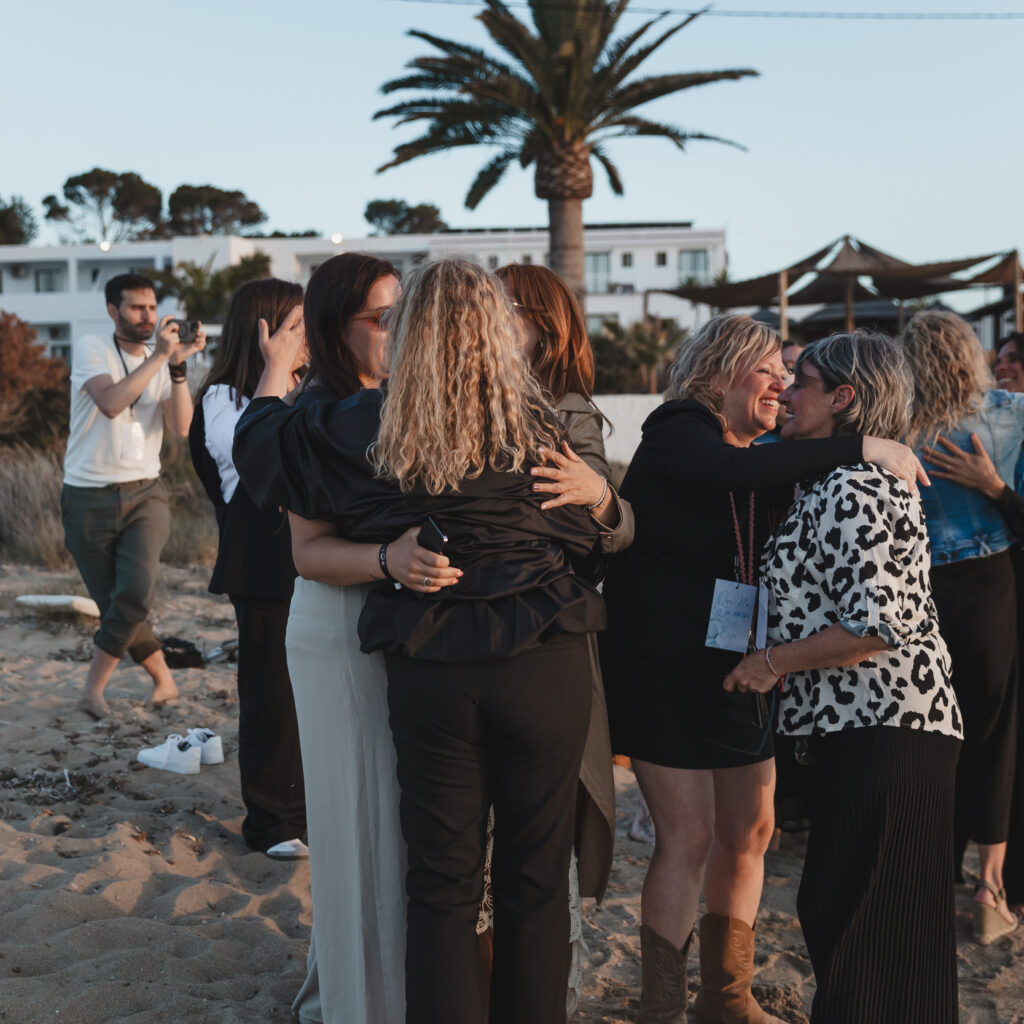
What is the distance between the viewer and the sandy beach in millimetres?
2818

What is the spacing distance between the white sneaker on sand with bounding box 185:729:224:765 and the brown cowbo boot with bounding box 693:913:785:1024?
8.93 ft

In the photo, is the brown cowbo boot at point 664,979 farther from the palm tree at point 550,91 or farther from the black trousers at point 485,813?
the palm tree at point 550,91

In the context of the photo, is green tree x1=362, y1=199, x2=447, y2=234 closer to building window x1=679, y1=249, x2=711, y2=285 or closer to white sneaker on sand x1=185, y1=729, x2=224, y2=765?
building window x1=679, y1=249, x2=711, y2=285

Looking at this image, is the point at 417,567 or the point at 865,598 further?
the point at 865,598

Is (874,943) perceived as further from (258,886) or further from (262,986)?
(258,886)

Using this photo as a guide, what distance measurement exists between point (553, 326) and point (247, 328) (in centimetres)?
143

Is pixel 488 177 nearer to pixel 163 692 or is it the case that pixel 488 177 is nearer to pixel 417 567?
pixel 163 692

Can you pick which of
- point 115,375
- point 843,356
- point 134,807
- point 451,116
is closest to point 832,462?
point 843,356

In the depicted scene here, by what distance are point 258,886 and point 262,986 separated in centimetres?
72

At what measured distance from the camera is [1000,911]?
3553 millimetres

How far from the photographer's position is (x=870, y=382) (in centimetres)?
253

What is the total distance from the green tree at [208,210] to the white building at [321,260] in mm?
13800

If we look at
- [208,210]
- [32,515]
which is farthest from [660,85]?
[208,210]

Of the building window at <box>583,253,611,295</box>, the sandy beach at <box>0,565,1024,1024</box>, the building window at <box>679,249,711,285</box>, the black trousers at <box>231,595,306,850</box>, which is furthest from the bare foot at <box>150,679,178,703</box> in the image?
the building window at <box>679,249,711,285</box>
